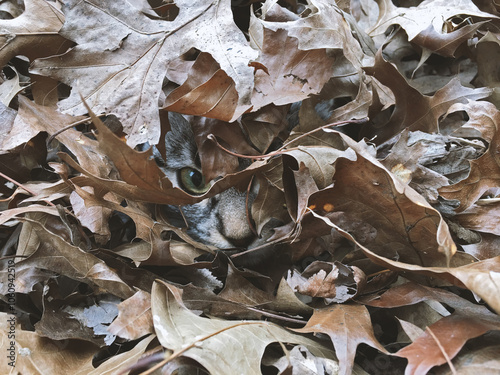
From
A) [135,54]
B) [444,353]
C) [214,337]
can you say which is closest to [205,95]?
[135,54]

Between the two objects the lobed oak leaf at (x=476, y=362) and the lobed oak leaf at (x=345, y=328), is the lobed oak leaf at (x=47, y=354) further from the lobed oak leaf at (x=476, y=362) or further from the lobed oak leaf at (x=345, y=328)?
the lobed oak leaf at (x=476, y=362)

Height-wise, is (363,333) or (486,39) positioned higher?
(486,39)

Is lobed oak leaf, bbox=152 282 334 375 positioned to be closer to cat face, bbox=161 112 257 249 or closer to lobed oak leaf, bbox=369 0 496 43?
cat face, bbox=161 112 257 249

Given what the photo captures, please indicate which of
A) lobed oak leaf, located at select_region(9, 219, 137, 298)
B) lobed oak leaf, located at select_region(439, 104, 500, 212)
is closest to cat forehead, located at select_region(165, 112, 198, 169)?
lobed oak leaf, located at select_region(9, 219, 137, 298)

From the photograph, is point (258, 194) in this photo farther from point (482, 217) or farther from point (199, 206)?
point (482, 217)

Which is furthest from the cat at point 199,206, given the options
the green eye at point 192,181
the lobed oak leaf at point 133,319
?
the lobed oak leaf at point 133,319

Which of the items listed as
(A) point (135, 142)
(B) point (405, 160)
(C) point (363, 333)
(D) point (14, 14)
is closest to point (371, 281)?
(C) point (363, 333)

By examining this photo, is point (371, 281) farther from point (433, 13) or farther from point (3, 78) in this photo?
point (3, 78)
